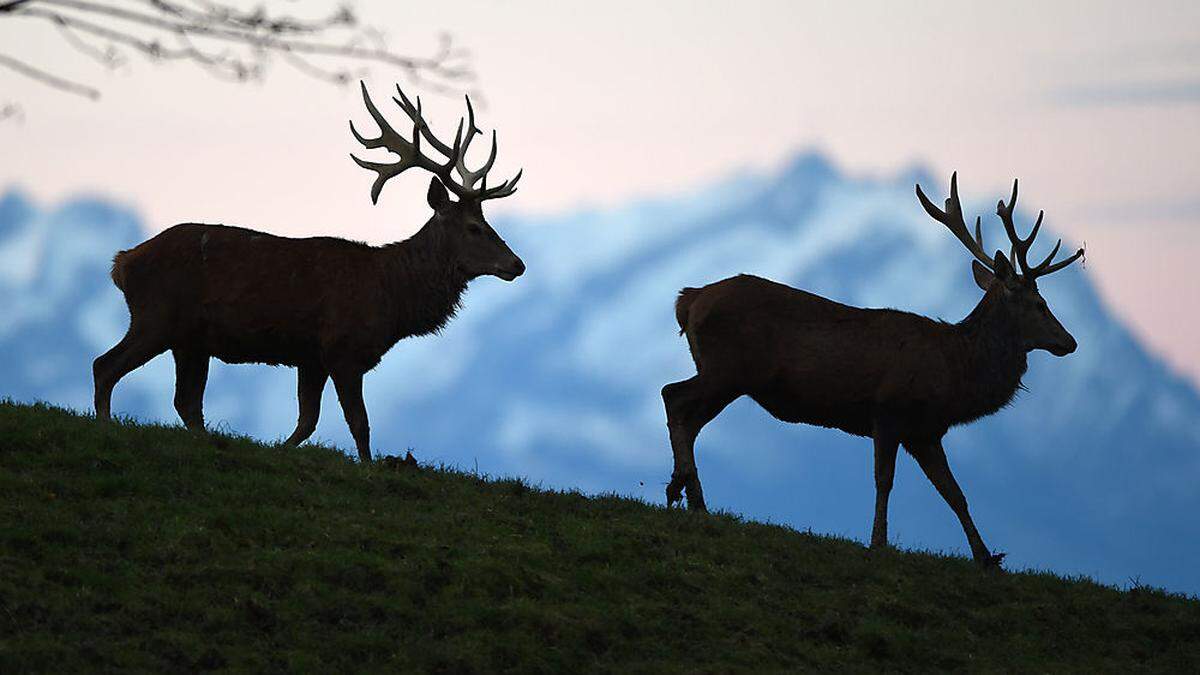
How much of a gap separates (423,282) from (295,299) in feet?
4.32

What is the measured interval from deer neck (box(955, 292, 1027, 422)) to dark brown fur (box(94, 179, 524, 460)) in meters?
5.10

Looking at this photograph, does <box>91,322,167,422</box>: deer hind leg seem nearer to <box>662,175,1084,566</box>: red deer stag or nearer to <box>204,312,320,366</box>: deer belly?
<box>204,312,320,366</box>: deer belly

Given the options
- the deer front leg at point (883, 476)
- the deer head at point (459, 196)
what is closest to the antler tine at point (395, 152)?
the deer head at point (459, 196)

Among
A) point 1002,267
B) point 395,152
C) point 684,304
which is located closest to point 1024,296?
point 1002,267

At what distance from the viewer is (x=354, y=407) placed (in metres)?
15.2

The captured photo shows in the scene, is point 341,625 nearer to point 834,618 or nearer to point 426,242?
point 834,618

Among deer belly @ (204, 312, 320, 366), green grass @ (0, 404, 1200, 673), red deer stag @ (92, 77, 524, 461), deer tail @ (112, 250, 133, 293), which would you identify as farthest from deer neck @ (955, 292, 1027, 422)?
deer tail @ (112, 250, 133, 293)

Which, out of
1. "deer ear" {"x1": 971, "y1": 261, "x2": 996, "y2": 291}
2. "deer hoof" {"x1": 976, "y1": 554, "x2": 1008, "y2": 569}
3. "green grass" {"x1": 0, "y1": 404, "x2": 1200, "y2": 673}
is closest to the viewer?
"green grass" {"x1": 0, "y1": 404, "x2": 1200, "y2": 673}

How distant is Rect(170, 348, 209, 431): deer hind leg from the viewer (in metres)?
15.8

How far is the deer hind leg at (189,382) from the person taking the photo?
15844 millimetres

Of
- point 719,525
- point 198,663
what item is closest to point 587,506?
point 719,525

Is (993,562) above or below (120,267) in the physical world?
below

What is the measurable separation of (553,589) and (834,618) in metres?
2.03

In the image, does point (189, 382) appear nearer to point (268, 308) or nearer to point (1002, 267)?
point (268, 308)
